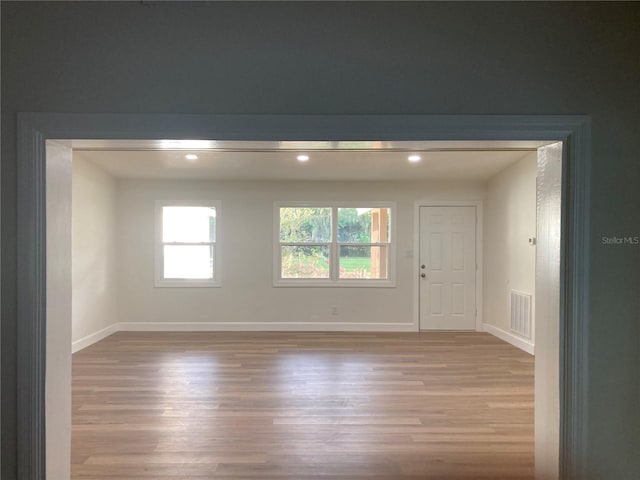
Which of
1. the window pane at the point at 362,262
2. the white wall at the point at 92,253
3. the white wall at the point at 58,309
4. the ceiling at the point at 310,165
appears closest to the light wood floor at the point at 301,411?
the white wall at the point at 92,253

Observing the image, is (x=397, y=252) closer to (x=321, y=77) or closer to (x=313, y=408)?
(x=313, y=408)

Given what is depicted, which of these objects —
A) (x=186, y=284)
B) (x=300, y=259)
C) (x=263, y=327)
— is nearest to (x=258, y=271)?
(x=300, y=259)

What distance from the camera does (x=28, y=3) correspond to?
4.95ft

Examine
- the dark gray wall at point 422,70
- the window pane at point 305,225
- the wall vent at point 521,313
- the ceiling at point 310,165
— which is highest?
the ceiling at point 310,165

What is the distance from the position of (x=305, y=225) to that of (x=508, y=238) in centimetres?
306

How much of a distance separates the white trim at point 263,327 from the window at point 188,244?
658mm

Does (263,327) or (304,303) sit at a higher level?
(304,303)

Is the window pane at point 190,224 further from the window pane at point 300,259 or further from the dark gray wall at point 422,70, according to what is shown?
the dark gray wall at point 422,70

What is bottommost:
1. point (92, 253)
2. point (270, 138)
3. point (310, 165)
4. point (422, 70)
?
point (92, 253)

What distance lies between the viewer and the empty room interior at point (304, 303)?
2.64 meters

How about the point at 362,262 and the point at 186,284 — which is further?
the point at 362,262

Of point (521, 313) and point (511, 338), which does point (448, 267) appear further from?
point (511, 338)

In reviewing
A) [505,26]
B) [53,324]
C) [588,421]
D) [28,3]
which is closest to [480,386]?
[588,421]

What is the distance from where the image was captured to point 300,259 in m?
5.60
